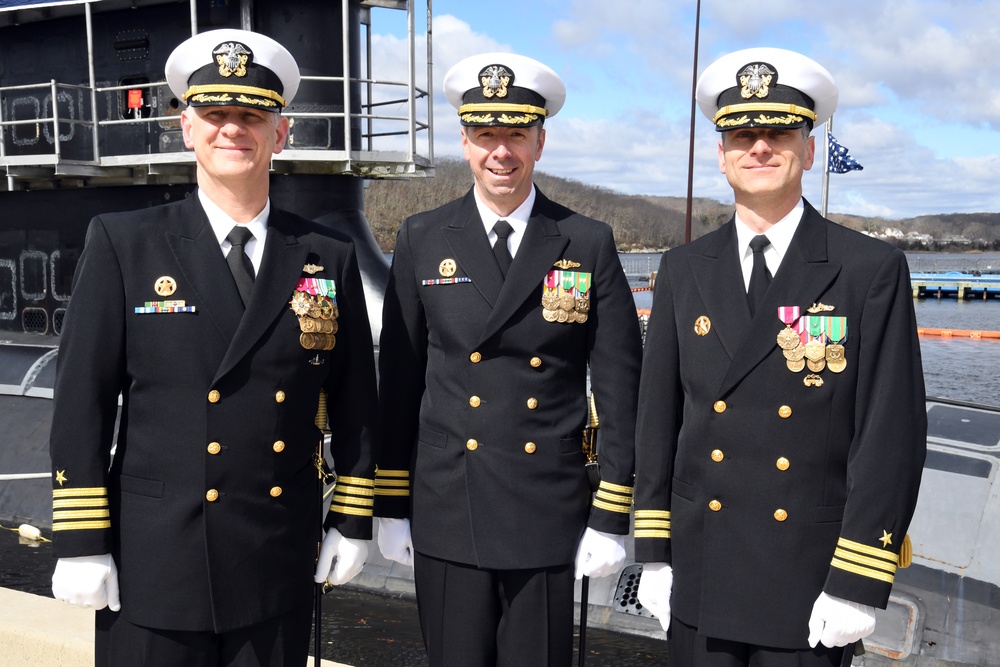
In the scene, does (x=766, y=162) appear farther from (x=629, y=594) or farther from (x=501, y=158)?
(x=629, y=594)

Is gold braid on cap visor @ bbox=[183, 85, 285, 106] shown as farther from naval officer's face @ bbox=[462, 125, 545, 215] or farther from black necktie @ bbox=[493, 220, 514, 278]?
black necktie @ bbox=[493, 220, 514, 278]

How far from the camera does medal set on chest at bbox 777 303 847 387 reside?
10.2 ft

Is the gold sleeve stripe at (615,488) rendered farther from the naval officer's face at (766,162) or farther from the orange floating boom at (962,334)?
the orange floating boom at (962,334)

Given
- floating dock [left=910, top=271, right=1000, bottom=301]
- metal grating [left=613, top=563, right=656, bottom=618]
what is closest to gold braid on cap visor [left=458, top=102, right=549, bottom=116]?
metal grating [left=613, top=563, right=656, bottom=618]

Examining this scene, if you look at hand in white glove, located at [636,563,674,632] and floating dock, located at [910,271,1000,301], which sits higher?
hand in white glove, located at [636,563,674,632]

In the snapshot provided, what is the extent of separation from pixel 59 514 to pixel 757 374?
2.33 metres

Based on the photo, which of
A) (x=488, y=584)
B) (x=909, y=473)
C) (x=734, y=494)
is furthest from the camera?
(x=488, y=584)

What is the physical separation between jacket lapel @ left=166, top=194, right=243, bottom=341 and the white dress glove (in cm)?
107

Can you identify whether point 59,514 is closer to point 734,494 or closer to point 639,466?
point 639,466

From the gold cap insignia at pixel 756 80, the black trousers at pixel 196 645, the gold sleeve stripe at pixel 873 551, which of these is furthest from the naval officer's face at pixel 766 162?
the black trousers at pixel 196 645

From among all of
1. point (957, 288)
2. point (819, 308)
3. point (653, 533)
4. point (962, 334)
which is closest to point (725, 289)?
point (819, 308)

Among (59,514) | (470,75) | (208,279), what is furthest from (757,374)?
(59,514)

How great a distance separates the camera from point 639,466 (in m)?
3.40

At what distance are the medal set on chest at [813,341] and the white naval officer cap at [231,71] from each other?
6.34 feet
